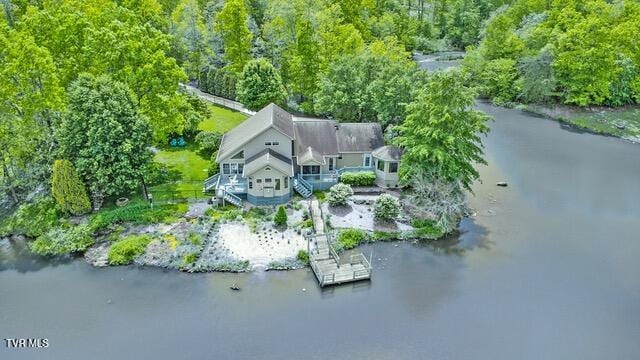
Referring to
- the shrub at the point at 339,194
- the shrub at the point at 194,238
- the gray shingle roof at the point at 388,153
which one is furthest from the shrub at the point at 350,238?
the shrub at the point at 194,238

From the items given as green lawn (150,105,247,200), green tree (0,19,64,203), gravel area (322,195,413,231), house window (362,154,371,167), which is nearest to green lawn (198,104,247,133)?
green lawn (150,105,247,200)

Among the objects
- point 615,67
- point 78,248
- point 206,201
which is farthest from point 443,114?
point 615,67

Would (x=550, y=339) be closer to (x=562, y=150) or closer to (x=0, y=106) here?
(x=562, y=150)

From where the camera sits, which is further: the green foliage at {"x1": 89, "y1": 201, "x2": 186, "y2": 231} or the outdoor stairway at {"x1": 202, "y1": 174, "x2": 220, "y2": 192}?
the outdoor stairway at {"x1": 202, "y1": 174, "x2": 220, "y2": 192}

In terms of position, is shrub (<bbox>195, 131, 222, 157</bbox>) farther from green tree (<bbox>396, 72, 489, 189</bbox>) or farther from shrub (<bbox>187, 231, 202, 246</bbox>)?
green tree (<bbox>396, 72, 489, 189</bbox>)

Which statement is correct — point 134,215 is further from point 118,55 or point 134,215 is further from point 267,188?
point 118,55

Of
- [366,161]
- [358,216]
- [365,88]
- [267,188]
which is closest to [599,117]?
[365,88]
